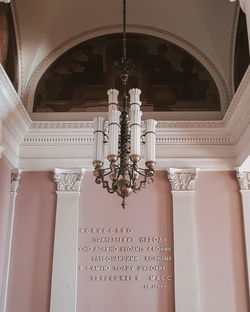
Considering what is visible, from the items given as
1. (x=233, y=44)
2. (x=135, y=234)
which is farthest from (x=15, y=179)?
(x=233, y=44)

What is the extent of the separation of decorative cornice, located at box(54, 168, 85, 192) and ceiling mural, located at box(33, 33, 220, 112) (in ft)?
3.71

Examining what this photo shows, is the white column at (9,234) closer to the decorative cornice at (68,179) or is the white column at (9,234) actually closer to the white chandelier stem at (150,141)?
the decorative cornice at (68,179)

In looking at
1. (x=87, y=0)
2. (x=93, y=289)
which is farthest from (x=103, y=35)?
(x=93, y=289)

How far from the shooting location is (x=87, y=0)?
769 cm

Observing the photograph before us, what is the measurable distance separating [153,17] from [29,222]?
4049 mm

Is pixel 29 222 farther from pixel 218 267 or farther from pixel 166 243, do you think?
pixel 218 267

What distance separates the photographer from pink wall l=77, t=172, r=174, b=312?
6879 mm

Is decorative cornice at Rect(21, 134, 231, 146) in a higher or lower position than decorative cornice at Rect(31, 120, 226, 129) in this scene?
lower

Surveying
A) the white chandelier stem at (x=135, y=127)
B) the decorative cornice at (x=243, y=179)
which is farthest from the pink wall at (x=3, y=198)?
the decorative cornice at (x=243, y=179)

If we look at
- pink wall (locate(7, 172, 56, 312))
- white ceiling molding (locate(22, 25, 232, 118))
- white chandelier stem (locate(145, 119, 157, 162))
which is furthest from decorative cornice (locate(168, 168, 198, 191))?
white chandelier stem (locate(145, 119, 157, 162))

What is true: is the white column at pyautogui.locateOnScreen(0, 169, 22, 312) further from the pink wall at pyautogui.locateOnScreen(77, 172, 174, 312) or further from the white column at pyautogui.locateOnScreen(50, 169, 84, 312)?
the pink wall at pyautogui.locateOnScreen(77, 172, 174, 312)

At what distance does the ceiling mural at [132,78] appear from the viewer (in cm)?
798

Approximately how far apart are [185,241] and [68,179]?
2.09 meters

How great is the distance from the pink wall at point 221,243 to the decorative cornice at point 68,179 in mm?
1913
